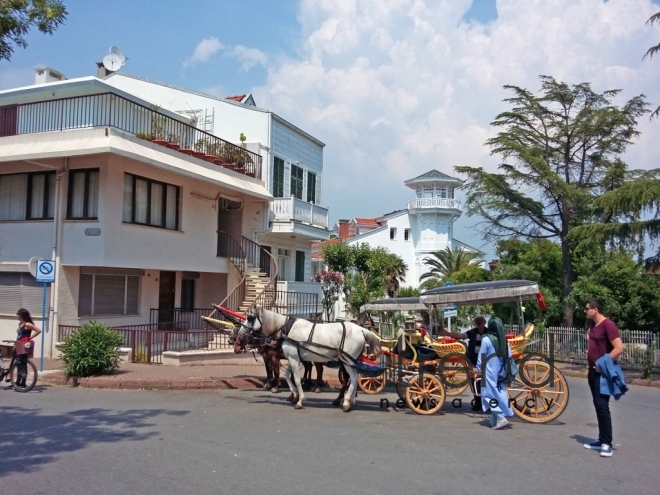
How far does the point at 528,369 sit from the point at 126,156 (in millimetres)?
11986

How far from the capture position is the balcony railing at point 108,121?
17734 mm

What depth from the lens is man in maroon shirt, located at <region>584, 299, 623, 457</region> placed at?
25.9 feet

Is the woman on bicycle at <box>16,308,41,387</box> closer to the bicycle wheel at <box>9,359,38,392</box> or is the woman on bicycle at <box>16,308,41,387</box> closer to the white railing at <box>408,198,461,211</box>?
the bicycle wheel at <box>9,359,38,392</box>

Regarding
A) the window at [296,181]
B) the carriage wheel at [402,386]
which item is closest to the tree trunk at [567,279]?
the window at [296,181]

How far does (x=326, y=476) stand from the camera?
6762 millimetres

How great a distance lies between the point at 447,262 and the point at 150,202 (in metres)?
34.9

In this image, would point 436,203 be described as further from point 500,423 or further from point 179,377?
point 500,423

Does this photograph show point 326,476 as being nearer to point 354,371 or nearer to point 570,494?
point 570,494

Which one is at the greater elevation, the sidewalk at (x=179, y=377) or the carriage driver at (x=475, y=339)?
the carriage driver at (x=475, y=339)

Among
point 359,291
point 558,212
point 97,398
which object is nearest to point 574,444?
point 97,398

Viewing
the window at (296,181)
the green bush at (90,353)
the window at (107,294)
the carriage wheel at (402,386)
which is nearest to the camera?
the carriage wheel at (402,386)

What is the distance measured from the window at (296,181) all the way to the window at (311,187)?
0.88m

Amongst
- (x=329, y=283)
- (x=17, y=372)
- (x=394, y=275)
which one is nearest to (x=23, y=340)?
(x=17, y=372)

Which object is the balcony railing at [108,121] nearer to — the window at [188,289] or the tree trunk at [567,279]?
the window at [188,289]
